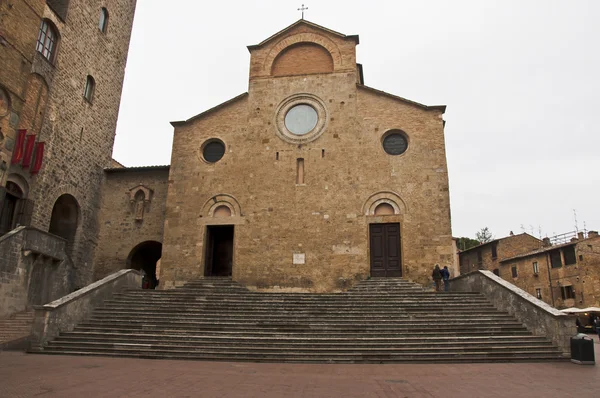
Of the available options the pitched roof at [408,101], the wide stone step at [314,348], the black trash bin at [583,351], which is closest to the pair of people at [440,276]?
the wide stone step at [314,348]

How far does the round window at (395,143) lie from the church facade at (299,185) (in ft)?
0.14

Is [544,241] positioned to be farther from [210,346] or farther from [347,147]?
[210,346]

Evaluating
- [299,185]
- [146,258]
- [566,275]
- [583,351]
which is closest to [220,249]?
[299,185]

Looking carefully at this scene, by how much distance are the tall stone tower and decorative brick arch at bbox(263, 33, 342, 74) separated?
8418mm

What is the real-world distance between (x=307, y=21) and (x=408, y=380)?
1746cm

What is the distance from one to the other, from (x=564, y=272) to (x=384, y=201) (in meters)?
21.1

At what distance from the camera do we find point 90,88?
69.0ft

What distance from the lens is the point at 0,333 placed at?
12.4m

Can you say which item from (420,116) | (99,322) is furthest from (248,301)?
(420,116)

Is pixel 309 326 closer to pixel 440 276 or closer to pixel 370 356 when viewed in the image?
pixel 370 356

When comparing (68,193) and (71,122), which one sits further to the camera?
(71,122)

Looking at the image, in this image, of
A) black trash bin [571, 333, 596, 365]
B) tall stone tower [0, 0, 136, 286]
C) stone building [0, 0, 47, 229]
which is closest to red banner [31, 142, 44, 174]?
tall stone tower [0, 0, 136, 286]

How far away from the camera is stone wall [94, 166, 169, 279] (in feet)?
66.9

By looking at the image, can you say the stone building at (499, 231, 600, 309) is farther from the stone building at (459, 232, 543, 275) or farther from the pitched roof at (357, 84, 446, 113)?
the pitched roof at (357, 84, 446, 113)
